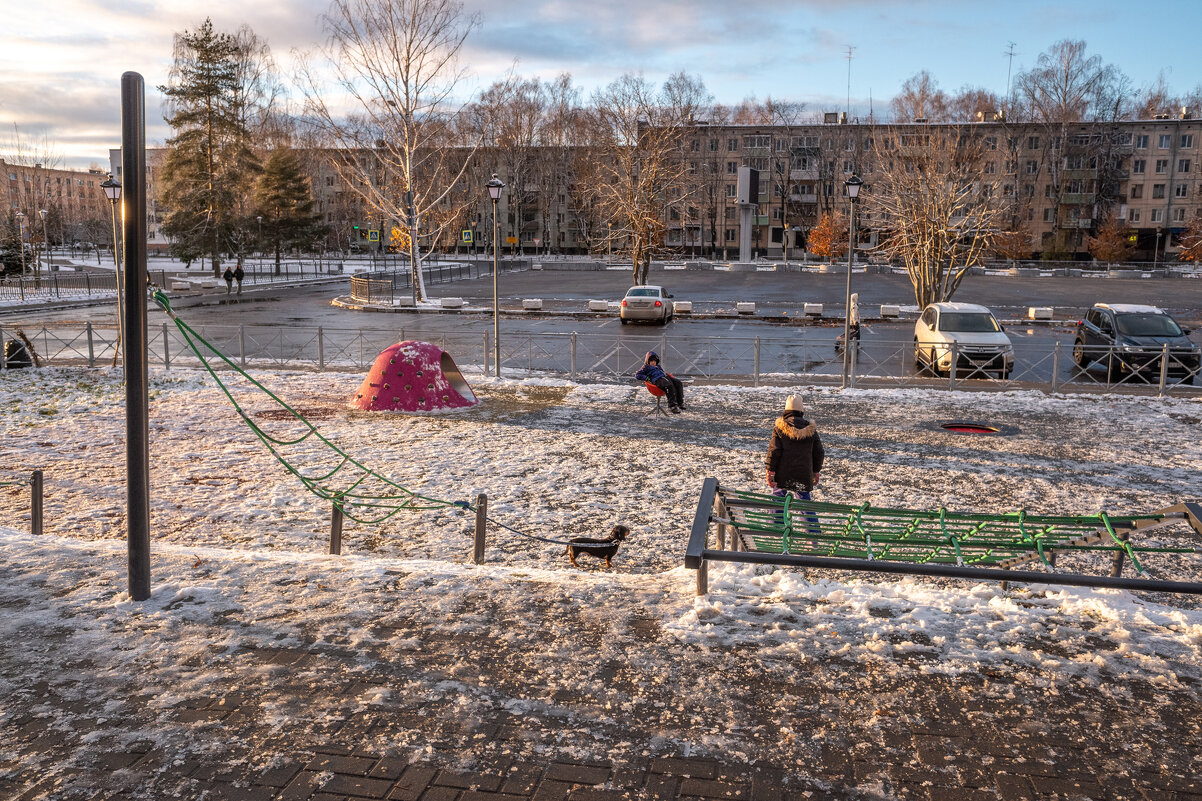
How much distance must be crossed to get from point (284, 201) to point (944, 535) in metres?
62.2

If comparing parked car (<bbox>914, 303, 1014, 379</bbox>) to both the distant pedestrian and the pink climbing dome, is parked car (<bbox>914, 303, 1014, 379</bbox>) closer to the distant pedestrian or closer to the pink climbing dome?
the distant pedestrian

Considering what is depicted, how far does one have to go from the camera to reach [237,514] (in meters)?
9.38

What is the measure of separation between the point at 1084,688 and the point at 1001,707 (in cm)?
59

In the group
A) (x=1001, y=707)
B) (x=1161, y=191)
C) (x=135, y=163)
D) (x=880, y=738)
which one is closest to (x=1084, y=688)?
(x=1001, y=707)

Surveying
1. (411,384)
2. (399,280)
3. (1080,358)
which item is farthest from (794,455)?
(399,280)

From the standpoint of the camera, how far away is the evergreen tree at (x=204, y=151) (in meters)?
53.2

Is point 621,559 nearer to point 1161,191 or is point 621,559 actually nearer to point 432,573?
point 432,573

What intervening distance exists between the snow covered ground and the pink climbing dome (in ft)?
12.4

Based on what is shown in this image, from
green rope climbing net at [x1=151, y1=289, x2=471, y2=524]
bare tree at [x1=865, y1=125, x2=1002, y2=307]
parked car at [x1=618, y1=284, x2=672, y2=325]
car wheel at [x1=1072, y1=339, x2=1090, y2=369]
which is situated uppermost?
bare tree at [x1=865, y1=125, x2=1002, y2=307]

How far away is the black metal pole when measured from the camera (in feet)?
18.1

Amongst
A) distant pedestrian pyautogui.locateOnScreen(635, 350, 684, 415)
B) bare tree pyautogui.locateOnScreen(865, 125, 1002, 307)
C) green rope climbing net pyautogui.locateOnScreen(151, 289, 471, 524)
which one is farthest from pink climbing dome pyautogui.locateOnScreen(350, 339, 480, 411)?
bare tree pyautogui.locateOnScreen(865, 125, 1002, 307)

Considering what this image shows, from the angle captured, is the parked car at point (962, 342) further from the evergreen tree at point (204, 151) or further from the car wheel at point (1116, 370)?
the evergreen tree at point (204, 151)

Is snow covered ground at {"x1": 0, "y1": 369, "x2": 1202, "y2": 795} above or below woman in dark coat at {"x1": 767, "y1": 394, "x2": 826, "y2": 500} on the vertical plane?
below

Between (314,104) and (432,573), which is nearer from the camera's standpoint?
(432,573)
